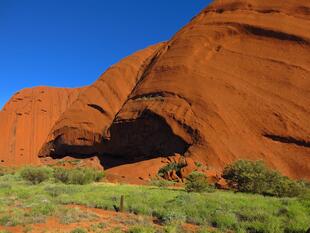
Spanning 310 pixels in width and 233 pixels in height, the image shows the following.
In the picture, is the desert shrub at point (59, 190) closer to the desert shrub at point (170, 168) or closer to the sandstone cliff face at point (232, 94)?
the desert shrub at point (170, 168)

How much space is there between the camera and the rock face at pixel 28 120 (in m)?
48.1

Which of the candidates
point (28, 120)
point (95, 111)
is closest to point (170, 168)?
point (95, 111)

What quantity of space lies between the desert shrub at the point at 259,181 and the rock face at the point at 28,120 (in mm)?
32210

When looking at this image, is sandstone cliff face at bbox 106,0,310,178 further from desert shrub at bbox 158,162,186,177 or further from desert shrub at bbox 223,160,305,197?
desert shrub at bbox 223,160,305,197

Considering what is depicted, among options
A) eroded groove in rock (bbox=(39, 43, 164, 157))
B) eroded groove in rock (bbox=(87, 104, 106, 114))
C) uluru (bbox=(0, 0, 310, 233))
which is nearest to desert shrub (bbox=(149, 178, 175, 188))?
uluru (bbox=(0, 0, 310, 233))

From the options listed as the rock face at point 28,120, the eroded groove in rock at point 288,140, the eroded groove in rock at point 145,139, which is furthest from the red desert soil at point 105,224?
the rock face at point 28,120

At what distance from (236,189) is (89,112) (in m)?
25.8

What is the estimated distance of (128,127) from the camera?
31234 millimetres

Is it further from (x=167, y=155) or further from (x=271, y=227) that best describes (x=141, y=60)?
(x=271, y=227)

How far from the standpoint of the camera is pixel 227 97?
87.8 feet

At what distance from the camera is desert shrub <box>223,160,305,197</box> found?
54.8 ft

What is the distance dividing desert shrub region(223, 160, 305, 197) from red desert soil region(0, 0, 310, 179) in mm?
5678

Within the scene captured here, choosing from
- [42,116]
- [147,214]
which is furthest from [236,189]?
[42,116]

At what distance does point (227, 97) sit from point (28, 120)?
33.9m
